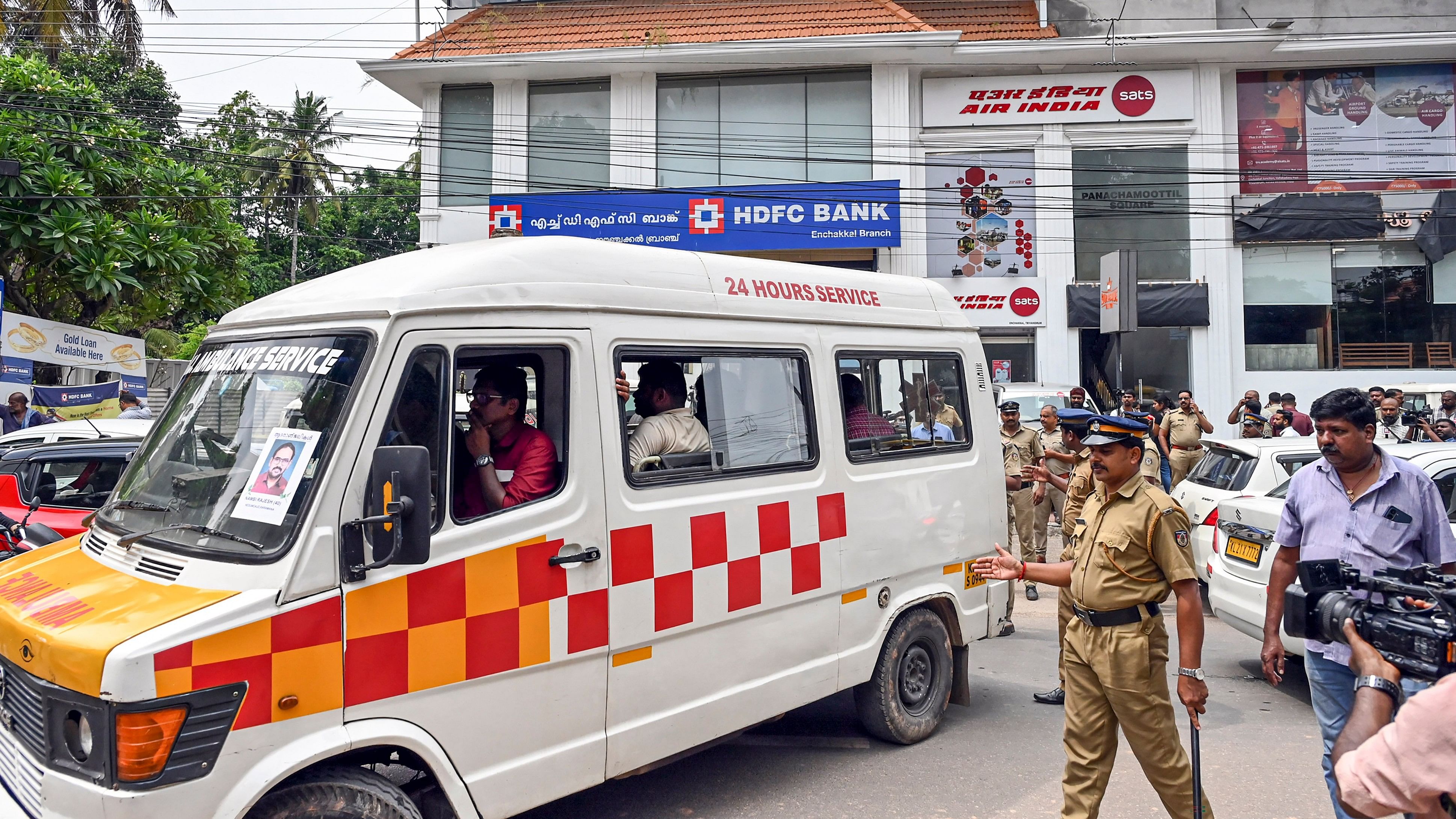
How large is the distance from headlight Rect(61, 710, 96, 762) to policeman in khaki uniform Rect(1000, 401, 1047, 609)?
292 inches

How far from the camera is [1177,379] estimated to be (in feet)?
68.2

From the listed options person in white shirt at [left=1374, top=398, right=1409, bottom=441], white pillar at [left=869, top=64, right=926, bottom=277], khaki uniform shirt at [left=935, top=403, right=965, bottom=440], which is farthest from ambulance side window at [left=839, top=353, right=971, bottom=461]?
white pillar at [left=869, top=64, right=926, bottom=277]

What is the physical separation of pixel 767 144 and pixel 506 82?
5754mm

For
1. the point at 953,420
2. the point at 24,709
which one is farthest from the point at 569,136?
the point at 24,709

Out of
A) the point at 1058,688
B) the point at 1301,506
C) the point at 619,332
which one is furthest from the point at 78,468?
the point at 1301,506

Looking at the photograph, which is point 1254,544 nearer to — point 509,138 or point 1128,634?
point 1128,634

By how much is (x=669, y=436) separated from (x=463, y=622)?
125 cm

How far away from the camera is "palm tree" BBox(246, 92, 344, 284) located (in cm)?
3828

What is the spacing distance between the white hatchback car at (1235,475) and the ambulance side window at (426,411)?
5.80 m

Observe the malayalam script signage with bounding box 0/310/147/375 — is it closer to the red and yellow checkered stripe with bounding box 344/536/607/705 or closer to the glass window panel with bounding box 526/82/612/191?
the glass window panel with bounding box 526/82/612/191

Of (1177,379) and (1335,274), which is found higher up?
(1335,274)

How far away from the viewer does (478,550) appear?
131 inches

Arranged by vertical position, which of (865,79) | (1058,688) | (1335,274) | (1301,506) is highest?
(865,79)

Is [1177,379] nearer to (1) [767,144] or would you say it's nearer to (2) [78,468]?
(1) [767,144]
